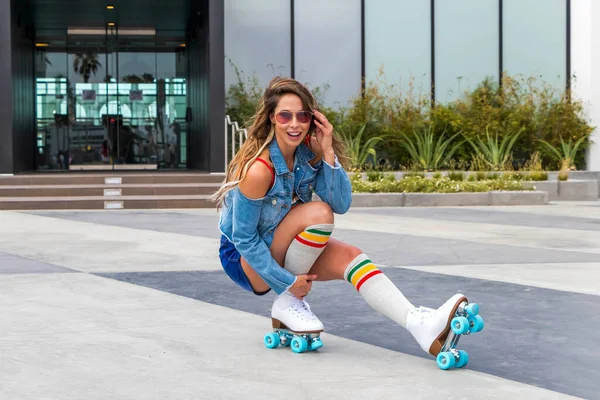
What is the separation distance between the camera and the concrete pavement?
387cm

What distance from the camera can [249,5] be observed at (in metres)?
19.9

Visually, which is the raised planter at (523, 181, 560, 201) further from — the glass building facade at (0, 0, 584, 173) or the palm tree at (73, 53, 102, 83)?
the palm tree at (73, 53, 102, 83)

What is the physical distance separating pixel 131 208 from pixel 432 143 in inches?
264

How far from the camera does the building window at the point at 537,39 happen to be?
20.5 m

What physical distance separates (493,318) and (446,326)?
4.73ft

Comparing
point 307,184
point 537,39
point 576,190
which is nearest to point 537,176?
point 576,190

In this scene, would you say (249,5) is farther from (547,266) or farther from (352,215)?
(547,266)

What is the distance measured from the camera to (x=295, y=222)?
4359 mm

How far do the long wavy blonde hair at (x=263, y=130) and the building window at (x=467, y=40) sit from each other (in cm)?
1626

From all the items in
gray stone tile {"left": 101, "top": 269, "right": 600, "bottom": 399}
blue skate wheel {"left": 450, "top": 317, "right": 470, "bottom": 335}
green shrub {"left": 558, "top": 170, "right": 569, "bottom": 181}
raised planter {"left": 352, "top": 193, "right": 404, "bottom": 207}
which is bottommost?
gray stone tile {"left": 101, "top": 269, "right": 600, "bottom": 399}

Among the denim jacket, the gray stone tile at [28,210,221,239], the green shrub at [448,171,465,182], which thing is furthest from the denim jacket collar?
the green shrub at [448,171,465,182]

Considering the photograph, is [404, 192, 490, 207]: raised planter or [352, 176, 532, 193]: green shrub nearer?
[404, 192, 490, 207]: raised planter

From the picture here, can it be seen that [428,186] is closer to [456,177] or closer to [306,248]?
[456,177]

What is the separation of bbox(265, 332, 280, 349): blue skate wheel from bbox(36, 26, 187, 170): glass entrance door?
17.5 metres
